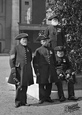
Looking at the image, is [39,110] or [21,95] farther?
[21,95]

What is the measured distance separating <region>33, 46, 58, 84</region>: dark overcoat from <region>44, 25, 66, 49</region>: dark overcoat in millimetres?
729

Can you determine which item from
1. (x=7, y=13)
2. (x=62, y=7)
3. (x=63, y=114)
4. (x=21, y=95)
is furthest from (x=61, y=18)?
(x=7, y=13)

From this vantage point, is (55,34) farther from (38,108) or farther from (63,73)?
(38,108)

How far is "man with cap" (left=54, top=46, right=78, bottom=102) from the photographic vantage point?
6488 mm

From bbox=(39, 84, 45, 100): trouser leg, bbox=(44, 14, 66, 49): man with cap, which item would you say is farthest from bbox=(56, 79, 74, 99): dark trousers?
bbox=(44, 14, 66, 49): man with cap

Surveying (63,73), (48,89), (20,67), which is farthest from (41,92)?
(20,67)

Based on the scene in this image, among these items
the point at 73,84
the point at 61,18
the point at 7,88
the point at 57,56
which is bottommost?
the point at 7,88

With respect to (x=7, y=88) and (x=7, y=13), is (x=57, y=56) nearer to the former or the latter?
(x=7, y=88)

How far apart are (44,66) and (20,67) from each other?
2.11ft

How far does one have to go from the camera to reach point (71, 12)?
7.57m

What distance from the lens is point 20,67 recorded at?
19.6 ft

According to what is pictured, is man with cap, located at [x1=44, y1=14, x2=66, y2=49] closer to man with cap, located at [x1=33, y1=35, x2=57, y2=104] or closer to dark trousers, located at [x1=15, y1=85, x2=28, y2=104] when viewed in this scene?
man with cap, located at [x1=33, y1=35, x2=57, y2=104]

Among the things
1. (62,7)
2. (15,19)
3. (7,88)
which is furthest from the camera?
(15,19)

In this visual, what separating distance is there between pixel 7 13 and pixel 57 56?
4272 cm
